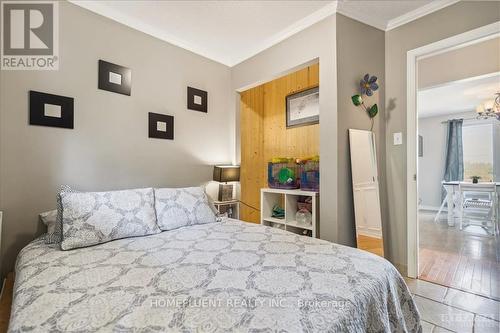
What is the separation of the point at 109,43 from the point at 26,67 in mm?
660

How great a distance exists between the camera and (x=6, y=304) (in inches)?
58.6

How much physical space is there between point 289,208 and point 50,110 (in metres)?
2.29

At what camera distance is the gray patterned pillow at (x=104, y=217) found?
152cm

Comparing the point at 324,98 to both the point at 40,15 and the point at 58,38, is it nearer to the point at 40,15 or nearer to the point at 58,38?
the point at 58,38

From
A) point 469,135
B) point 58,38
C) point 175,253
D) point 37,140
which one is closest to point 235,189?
point 175,253

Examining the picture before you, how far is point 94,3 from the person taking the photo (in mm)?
2062

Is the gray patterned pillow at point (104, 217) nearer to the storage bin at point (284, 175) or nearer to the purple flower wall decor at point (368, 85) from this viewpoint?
the storage bin at point (284, 175)

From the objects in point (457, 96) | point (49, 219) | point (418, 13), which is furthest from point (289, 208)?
point (457, 96)

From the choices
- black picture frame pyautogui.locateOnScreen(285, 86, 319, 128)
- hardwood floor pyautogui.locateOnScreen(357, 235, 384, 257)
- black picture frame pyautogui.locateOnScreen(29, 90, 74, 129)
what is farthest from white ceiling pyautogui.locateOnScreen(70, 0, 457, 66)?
hardwood floor pyautogui.locateOnScreen(357, 235, 384, 257)

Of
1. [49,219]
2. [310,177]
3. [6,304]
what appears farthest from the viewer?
[310,177]

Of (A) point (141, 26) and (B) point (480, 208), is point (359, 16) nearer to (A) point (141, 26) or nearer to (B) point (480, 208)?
(A) point (141, 26)

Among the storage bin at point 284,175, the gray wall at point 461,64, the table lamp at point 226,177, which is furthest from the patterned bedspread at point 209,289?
the gray wall at point 461,64

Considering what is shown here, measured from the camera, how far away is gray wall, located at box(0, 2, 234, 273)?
176cm

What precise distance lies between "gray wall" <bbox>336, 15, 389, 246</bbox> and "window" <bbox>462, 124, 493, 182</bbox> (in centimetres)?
494
